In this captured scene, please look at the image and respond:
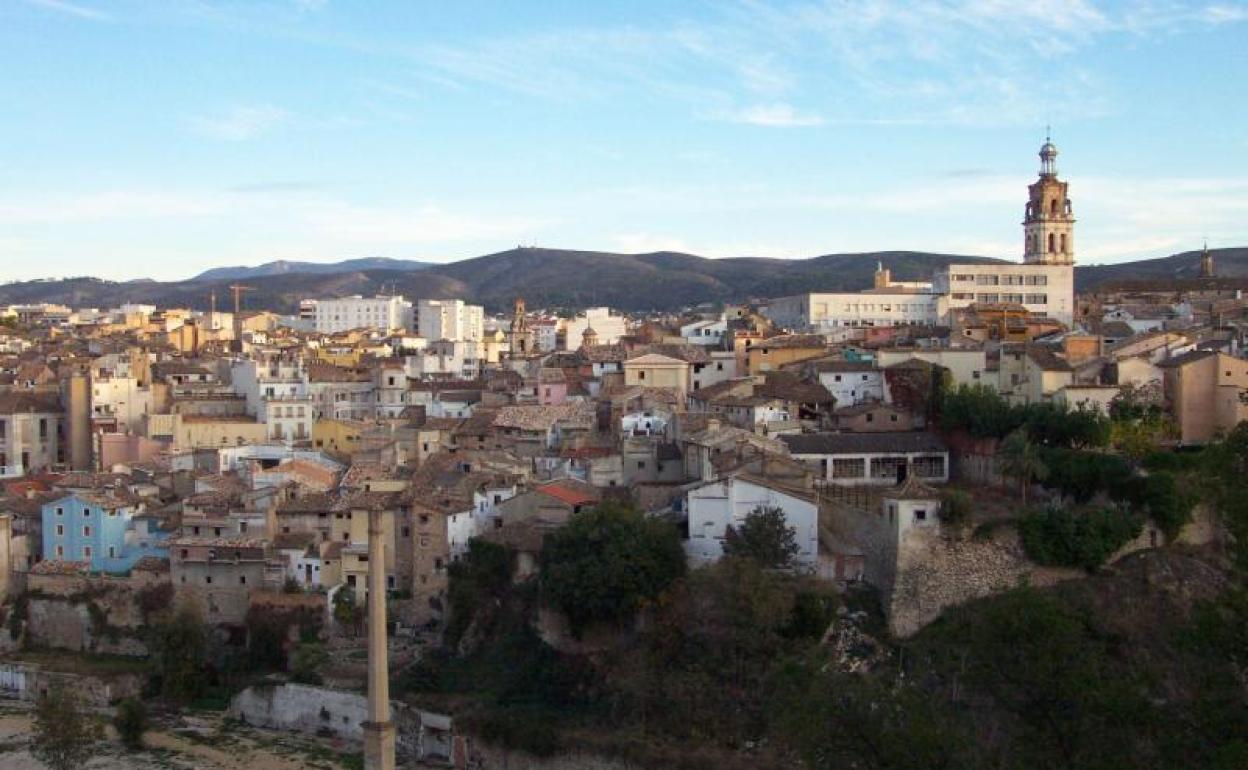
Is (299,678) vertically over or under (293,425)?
under

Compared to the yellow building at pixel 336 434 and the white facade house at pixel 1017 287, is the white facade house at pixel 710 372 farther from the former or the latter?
the white facade house at pixel 1017 287

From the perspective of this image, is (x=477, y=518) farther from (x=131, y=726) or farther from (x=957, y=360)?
(x=957, y=360)

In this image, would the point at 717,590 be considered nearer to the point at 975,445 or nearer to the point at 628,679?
the point at 628,679

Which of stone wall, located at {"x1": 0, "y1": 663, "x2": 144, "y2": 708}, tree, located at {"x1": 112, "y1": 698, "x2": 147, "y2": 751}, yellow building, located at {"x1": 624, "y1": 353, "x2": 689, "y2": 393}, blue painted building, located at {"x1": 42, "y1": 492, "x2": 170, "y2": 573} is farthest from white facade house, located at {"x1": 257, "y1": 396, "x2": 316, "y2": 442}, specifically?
tree, located at {"x1": 112, "y1": 698, "x2": 147, "y2": 751}

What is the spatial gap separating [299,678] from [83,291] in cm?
12250

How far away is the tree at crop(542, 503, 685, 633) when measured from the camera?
22.0 meters

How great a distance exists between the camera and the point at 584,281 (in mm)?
129250

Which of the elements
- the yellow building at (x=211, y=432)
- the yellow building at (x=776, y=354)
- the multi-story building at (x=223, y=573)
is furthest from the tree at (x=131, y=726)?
the yellow building at (x=776, y=354)

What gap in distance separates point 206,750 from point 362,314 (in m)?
55.7

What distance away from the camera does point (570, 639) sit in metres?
23.0

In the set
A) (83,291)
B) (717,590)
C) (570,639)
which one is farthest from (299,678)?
(83,291)

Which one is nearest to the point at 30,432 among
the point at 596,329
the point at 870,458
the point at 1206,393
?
the point at 870,458

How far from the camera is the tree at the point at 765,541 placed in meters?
22.1

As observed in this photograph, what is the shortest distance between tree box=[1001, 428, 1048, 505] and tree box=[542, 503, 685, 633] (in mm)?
5686
